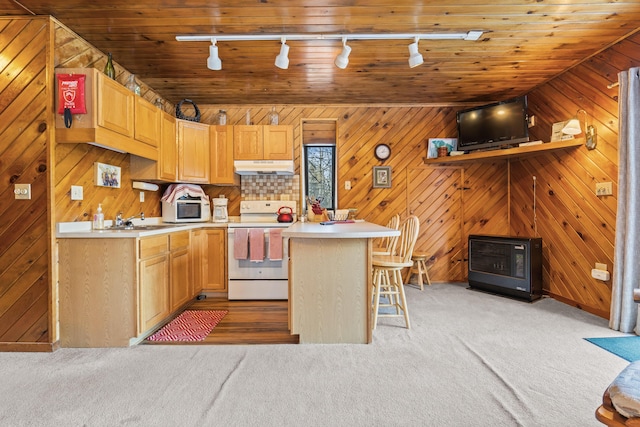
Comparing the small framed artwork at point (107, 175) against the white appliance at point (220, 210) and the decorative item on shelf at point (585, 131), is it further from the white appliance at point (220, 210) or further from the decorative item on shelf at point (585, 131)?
the decorative item on shelf at point (585, 131)

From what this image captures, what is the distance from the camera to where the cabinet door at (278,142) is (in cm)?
408

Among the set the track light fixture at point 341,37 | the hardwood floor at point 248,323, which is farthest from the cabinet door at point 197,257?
the track light fixture at point 341,37

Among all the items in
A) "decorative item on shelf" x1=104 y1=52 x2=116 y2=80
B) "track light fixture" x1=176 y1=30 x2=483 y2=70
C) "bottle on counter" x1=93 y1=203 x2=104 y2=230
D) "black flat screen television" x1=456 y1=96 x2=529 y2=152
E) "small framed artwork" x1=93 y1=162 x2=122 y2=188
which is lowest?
"bottle on counter" x1=93 y1=203 x2=104 y2=230

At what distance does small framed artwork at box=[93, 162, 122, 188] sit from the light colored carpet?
1.42 m

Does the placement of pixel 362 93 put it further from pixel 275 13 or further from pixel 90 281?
pixel 90 281

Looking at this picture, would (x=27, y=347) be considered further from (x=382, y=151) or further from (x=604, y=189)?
(x=604, y=189)

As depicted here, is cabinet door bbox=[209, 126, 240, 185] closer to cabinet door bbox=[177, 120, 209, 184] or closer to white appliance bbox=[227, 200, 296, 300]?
cabinet door bbox=[177, 120, 209, 184]

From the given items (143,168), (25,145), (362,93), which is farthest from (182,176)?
(362,93)

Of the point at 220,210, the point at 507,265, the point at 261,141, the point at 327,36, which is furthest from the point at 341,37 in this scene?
the point at 507,265

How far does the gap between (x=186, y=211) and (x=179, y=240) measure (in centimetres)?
87

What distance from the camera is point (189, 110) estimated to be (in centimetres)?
445

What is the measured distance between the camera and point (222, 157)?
13.5 feet

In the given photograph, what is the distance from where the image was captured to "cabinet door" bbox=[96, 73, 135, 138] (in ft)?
8.01

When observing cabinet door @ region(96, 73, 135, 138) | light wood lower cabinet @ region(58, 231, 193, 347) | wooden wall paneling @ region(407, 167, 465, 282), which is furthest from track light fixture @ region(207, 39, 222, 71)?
wooden wall paneling @ region(407, 167, 465, 282)
